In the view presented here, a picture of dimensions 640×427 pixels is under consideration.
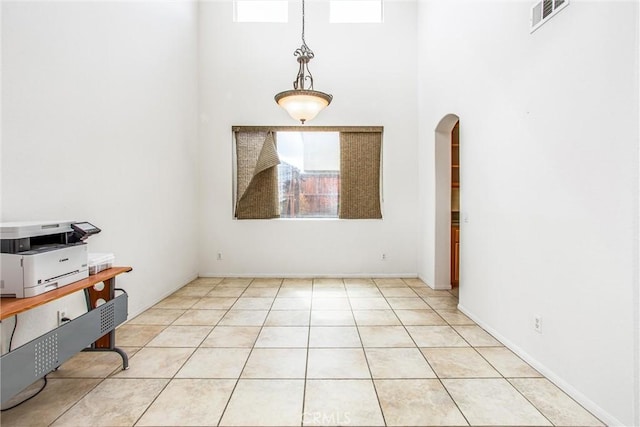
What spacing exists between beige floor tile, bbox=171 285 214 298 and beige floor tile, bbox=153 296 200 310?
0.12m

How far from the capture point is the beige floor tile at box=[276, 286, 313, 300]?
409 centimetres

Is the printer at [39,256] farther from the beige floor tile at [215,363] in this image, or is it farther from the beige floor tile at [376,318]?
the beige floor tile at [376,318]

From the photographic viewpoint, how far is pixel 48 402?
1927 millimetres

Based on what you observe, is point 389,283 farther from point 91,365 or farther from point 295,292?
point 91,365

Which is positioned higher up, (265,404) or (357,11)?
(357,11)

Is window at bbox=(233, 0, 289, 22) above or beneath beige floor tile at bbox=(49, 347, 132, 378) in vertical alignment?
above

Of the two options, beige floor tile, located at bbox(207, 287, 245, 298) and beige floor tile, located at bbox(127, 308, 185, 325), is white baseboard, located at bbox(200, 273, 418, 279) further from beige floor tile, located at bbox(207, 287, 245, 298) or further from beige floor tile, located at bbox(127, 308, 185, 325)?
beige floor tile, located at bbox(127, 308, 185, 325)

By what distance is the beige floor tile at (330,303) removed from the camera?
3668 mm

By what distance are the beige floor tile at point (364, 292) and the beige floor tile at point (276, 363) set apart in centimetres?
166

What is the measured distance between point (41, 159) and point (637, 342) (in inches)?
150

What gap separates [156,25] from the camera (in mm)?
3715

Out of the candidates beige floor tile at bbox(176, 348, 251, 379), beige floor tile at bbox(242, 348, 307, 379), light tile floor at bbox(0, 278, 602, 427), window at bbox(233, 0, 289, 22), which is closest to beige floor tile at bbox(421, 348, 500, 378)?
light tile floor at bbox(0, 278, 602, 427)

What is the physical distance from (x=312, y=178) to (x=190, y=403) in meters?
3.75

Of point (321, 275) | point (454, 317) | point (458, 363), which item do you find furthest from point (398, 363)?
point (321, 275)
